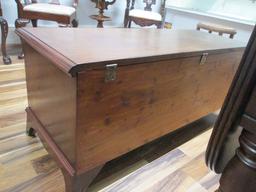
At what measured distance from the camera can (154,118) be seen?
1.01 m

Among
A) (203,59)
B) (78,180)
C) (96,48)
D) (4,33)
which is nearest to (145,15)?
(4,33)

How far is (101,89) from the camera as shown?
2.37 ft

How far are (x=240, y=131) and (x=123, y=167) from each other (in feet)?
2.34

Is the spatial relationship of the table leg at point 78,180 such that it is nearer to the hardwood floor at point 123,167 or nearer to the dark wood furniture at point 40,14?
the hardwood floor at point 123,167

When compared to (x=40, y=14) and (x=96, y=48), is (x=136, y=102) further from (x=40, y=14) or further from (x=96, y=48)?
(x=40, y=14)

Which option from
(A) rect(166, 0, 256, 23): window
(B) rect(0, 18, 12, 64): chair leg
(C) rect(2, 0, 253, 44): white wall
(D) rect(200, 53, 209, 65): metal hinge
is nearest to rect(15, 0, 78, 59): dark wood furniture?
(B) rect(0, 18, 12, 64): chair leg

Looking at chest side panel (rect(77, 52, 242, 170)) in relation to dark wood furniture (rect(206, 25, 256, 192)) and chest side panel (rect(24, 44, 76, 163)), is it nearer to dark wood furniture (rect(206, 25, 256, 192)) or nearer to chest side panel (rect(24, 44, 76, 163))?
chest side panel (rect(24, 44, 76, 163))

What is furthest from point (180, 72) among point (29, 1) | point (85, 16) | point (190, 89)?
point (85, 16)

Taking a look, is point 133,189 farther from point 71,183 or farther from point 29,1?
point 29,1

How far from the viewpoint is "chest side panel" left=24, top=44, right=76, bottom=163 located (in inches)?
29.2

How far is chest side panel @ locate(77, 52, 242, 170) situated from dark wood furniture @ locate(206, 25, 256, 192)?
382 mm

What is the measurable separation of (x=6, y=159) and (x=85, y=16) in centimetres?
224

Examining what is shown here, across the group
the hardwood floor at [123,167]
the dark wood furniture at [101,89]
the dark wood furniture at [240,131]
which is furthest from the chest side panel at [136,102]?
the dark wood furniture at [240,131]

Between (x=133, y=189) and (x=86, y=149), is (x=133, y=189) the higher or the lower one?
the lower one
